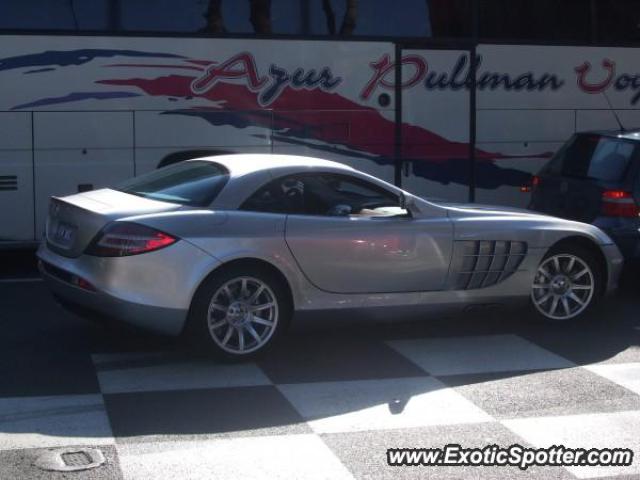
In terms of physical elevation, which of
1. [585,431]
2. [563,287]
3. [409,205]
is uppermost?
[409,205]

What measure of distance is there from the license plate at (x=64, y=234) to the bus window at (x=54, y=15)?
4.21m

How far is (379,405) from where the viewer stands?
265 inches

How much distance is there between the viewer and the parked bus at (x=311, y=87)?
1159 centimetres

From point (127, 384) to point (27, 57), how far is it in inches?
216

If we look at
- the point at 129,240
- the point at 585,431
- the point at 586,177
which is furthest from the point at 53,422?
the point at 586,177

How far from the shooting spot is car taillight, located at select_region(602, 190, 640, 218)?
10.0m

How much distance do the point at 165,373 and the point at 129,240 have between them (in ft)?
3.04

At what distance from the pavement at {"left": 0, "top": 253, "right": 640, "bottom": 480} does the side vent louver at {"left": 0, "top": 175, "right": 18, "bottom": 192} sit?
8.23 feet

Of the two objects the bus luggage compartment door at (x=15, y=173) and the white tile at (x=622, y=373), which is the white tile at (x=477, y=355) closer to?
the white tile at (x=622, y=373)

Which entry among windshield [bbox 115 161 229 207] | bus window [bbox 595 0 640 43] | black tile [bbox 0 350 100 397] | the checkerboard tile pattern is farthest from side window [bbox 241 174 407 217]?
bus window [bbox 595 0 640 43]

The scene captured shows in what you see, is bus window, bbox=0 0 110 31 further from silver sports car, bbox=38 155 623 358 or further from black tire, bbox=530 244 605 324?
black tire, bbox=530 244 605 324

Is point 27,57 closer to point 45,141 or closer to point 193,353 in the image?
point 45,141

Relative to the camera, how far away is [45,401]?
670cm

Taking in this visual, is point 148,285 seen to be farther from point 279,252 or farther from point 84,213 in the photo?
point 279,252
